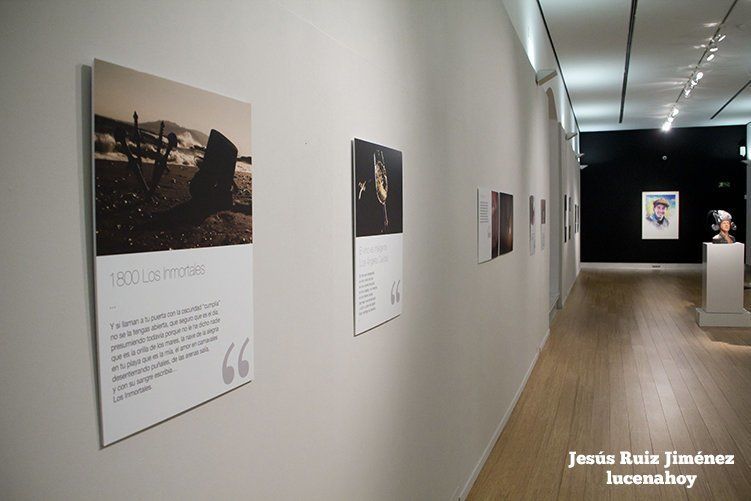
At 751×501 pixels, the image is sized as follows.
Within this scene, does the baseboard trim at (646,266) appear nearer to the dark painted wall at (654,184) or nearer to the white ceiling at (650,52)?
the dark painted wall at (654,184)

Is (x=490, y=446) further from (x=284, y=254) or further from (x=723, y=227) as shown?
(x=723, y=227)

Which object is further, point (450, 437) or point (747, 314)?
point (747, 314)

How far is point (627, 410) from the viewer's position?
6500mm

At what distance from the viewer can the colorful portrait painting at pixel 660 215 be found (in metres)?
24.8

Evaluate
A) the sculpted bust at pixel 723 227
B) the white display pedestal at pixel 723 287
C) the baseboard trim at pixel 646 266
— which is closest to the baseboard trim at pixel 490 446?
the white display pedestal at pixel 723 287

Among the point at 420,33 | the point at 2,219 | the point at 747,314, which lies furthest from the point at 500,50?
the point at 747,314

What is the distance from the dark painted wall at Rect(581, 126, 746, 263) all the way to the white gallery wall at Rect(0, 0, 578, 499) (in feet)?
73.9

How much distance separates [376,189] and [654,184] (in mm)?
25144

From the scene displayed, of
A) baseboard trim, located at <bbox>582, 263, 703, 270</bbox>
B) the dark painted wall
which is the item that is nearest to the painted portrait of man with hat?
the dark painted wall

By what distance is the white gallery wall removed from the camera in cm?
117

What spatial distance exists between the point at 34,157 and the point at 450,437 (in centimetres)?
331

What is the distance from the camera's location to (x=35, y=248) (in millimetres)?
1168

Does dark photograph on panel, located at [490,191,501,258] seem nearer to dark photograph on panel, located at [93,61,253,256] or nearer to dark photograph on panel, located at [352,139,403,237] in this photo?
dark photograph on panel, located at [352,139,403,237]

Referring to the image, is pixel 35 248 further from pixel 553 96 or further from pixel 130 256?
pixel 553 96
